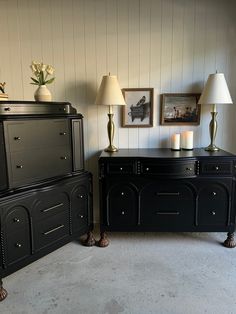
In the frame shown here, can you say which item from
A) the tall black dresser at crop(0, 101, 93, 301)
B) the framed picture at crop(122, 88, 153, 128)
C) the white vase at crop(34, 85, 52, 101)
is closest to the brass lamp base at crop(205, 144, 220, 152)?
the framed picture at crop(122, 88, 153, 128)

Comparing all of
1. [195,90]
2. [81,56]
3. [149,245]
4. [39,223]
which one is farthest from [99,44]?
[149,245]

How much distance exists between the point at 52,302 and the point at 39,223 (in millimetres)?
602

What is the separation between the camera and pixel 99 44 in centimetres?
287

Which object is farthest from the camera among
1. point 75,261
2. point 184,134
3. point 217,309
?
point 184,134

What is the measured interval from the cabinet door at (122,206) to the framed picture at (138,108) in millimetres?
755

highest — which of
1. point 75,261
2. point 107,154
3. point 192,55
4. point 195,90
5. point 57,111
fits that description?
point 192,55

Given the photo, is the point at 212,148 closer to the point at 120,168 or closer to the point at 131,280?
the point at 120,168

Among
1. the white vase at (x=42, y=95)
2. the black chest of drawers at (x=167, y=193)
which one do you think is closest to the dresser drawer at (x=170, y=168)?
the black chest of drawers at (x=167, y=193)

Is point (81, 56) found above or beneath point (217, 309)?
above

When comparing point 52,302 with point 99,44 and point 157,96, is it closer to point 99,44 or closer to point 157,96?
point 157,96

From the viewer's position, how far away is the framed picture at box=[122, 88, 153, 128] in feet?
9.57

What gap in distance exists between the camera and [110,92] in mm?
2648

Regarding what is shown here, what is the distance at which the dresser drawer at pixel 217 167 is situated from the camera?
2.50 meters

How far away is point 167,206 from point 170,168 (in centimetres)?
40
